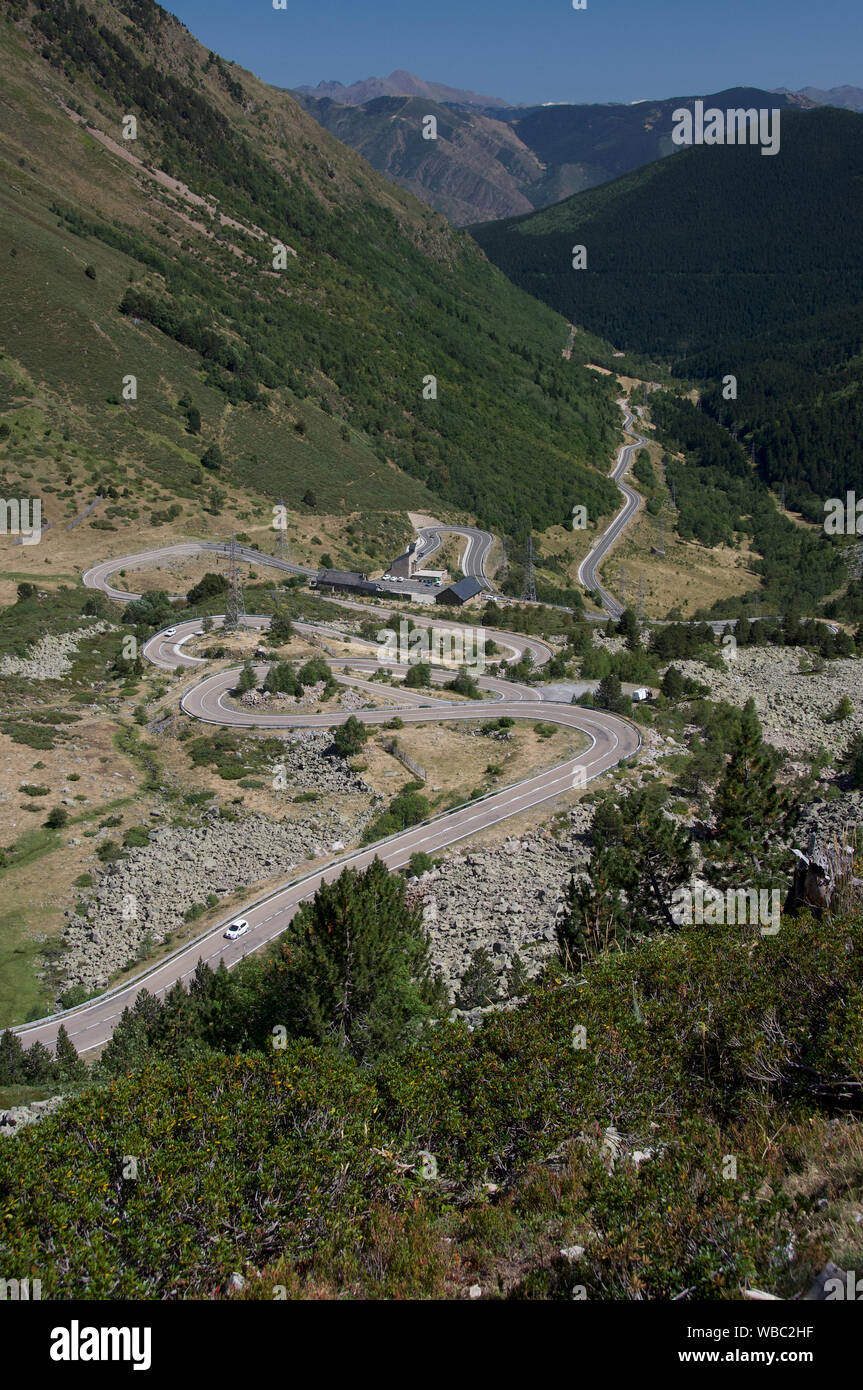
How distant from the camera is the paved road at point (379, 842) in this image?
40.6 m

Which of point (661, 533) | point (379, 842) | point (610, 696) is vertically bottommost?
point (379, 842)

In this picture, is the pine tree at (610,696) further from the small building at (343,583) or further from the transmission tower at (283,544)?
the transmission tower at (283,544)

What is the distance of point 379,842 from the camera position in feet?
173

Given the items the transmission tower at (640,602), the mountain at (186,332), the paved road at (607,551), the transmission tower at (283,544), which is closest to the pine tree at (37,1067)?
the transmission tower at (283,544)

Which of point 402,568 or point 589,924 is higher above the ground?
point 402,568

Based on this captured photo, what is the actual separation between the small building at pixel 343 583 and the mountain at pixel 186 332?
19.2 metres

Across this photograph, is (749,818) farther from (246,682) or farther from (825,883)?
(246,682)

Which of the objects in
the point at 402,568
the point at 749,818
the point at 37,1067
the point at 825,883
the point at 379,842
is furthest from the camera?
the point at 402,568

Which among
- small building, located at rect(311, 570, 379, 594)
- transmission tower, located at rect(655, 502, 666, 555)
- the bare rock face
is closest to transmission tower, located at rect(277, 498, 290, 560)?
small building, located at rect(311, 570, 379, 594)

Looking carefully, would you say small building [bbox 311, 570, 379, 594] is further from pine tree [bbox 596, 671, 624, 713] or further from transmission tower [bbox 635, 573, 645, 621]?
pine tree [bbox 596, 671, 624, 713]

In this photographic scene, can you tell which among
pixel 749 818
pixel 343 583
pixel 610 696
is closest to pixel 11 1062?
pixel 749 818

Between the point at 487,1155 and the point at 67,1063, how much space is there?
68.3 feet
